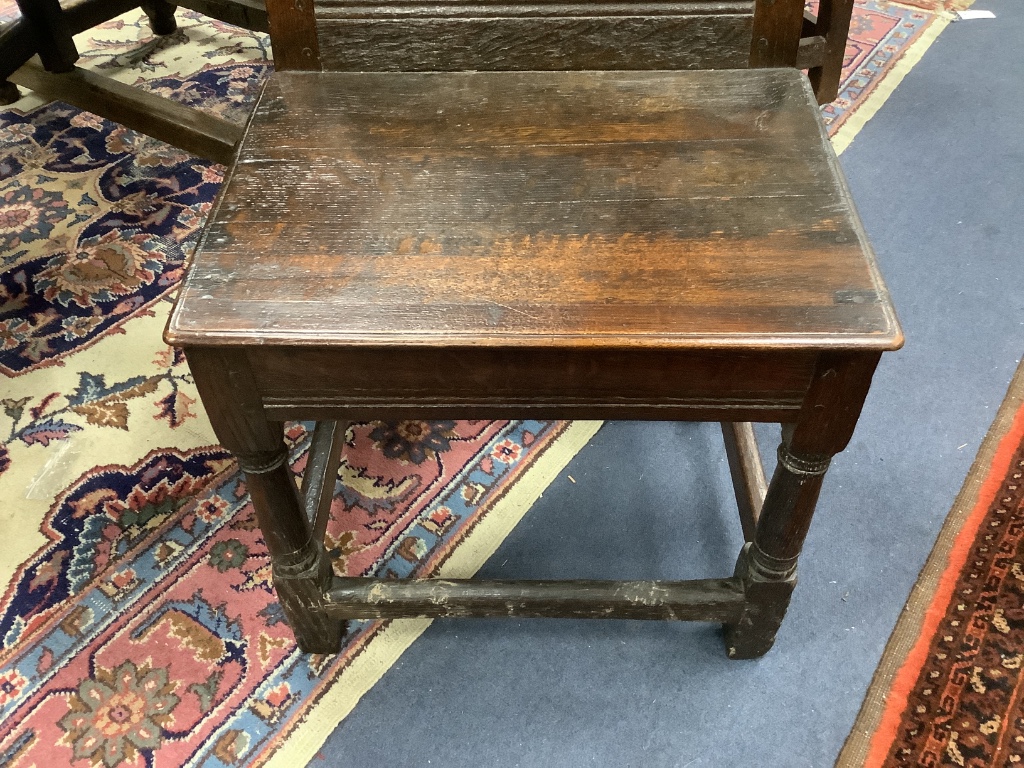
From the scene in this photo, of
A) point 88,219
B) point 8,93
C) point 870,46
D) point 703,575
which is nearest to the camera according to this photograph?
point 703,575

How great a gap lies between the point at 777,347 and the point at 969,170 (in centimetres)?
164

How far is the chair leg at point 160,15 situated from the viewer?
2.36 metres

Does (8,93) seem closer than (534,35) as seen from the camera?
No

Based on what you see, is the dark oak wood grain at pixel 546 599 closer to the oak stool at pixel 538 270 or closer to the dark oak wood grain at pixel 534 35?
the oak stool at pixel 538 270

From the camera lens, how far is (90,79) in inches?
74.7

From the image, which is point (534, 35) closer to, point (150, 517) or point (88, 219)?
point (150, 517)

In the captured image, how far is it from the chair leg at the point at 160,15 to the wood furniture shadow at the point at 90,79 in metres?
0.24

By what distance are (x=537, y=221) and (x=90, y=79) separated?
5.53 ft

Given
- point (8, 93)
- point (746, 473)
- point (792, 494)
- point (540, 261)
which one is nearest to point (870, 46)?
point (746, 473)

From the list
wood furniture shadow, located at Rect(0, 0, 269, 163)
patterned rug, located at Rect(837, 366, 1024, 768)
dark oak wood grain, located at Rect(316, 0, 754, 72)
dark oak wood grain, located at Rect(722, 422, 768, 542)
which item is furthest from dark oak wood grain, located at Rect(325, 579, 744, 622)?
wood furniture shadow, located at Rect(0, 0, 269, 163)

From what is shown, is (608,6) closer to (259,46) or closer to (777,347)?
(777,347)

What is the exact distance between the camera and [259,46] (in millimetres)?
2391

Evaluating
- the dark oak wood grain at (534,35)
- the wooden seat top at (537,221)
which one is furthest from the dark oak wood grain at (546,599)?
the dark oak wood grain at (534,35)

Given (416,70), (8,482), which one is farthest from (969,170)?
(8,482)
